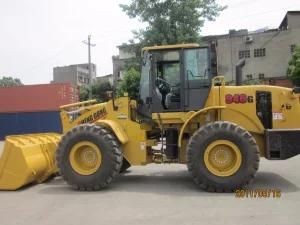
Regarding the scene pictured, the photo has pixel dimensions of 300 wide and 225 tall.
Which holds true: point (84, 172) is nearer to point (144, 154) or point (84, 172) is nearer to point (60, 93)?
point (144, 154)

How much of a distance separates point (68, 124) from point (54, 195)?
6.88 feet

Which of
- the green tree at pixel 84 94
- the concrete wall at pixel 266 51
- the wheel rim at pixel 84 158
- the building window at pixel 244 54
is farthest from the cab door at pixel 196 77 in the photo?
the building window at pixel 244 54

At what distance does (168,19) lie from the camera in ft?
138

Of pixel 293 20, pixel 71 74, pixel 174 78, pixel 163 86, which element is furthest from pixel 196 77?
pixel 71 74

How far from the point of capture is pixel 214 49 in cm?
1085

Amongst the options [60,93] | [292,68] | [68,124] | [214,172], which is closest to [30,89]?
[60,93]

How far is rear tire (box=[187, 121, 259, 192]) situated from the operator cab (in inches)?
36.4

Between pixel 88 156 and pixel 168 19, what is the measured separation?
32707 millimetres

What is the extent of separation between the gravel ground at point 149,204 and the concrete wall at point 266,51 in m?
43.6

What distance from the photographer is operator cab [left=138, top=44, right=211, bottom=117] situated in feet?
35.2

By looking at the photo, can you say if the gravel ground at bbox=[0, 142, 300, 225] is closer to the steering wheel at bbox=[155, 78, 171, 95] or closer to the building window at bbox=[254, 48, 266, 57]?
the steering wheel at bbox=[155, 78, 171, 95]

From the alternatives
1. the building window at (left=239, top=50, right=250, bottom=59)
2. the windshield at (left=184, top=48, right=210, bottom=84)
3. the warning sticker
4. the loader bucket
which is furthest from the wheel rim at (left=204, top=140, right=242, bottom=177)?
the building window at (left=239, top=50, right=250, bottom=59)

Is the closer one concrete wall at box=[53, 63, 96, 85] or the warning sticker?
the warning sticker
